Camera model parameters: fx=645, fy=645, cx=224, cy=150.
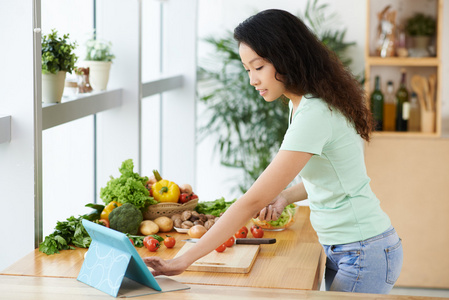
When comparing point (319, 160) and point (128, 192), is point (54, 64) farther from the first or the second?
point (319, 160)

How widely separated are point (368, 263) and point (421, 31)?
2.74 m

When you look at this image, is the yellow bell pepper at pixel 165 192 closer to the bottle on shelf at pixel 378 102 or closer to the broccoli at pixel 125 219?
the broccoli at pixel 125 219

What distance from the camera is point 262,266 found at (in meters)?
2.04

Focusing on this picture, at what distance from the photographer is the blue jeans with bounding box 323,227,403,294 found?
192cm

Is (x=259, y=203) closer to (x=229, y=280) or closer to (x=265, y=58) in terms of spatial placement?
(x=229, y=280)

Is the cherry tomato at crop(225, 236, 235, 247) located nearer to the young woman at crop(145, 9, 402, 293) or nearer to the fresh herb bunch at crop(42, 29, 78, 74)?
the young woman at crop(145, 9, 402, 293)

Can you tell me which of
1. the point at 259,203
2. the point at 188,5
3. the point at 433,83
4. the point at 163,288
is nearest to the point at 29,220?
the point at 163,288

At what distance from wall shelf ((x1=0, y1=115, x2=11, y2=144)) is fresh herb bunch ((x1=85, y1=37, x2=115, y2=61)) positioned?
88cm

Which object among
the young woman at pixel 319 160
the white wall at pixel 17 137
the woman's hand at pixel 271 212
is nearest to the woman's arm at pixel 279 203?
the woman's hand at pixel 271 212

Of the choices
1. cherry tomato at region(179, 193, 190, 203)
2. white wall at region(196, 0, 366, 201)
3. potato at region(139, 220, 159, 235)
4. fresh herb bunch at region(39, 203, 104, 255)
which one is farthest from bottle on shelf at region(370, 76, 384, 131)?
fresh herb bunch at region(39, 203, 104, 255)

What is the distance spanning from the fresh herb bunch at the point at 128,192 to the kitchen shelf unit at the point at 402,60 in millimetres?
2159

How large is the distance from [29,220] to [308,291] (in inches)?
39.8

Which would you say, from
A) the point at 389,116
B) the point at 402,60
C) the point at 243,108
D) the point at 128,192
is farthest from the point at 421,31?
Answer: the point at 128,192

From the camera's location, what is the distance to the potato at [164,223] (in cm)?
247
